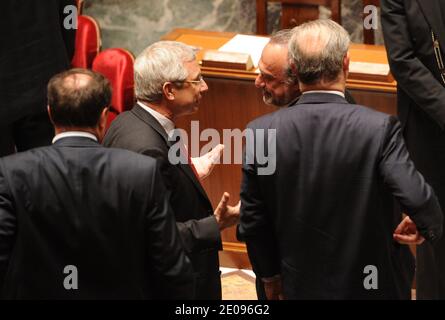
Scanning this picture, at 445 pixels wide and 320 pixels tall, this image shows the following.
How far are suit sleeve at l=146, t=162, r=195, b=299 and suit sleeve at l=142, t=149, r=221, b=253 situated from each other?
40 cm

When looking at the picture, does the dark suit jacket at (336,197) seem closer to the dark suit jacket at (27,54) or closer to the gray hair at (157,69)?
the gray hair at (157,69)

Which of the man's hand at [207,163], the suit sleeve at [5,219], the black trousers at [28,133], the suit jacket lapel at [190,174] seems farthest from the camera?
the black trousers at [28,133]

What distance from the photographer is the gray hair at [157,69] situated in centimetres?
372

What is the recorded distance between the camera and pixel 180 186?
3.68 meters

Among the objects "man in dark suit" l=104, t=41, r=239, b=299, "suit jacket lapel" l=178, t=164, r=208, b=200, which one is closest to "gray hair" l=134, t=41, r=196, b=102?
"man in dark suit" l=104, t=41, r=239, b=299

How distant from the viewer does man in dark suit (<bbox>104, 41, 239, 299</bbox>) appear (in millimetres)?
3627

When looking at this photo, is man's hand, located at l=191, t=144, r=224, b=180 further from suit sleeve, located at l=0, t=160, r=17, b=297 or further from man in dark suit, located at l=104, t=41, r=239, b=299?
suit sleeve, located at l=0, t=160, r=17, b=297

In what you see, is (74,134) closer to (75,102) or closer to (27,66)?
(75,102)

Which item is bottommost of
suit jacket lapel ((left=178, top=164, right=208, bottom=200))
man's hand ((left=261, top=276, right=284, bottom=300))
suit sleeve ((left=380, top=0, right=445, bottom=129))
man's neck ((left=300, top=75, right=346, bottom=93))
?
man's hand ((left=261, top=276, right=284, bottom=300))

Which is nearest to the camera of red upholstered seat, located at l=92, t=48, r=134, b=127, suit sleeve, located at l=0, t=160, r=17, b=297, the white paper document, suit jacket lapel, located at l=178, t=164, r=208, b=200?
suit sleeve, located at l=0, t=160, r=17, b=297

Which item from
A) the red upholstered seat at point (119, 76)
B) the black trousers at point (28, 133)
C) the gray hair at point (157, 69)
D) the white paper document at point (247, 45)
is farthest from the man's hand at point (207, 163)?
the red upholstered seat at point (119, 76)

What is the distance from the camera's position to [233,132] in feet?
17.3
